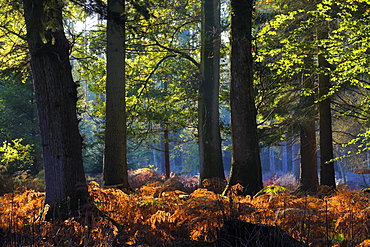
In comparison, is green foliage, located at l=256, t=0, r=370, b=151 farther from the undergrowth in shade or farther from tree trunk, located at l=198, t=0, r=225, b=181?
the undergrowth in shade

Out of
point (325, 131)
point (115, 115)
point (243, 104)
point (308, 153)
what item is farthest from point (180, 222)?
point (308, 153)

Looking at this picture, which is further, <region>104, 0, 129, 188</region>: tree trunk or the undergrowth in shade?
<region>104, 0, 129, 188</region>: tree trunk

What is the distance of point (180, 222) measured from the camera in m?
4.73

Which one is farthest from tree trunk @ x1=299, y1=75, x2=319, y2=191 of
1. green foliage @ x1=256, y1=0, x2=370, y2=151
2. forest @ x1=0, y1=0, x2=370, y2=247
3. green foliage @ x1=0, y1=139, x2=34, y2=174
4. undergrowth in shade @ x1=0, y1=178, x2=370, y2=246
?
green foliage @ x1=0, y1=139, x2=34, y2=174

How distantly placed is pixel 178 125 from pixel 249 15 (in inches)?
318

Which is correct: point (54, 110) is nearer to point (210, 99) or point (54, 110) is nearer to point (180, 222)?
point (180, 222)

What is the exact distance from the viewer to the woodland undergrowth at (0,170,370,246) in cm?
421

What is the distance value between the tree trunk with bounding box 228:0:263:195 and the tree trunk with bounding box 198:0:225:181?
3.61 m

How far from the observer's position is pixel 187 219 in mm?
4934

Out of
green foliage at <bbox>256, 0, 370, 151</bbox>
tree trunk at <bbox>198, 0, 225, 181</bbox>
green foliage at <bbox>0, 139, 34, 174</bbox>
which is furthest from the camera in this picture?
tree trunk at <bbox>198, 0, 225, 181</bbox>

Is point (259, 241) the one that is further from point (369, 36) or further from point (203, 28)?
point (203, 28)

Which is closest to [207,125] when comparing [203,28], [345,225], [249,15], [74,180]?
[203,28]

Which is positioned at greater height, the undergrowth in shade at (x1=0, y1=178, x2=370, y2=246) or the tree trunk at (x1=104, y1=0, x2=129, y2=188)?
the tree trunk at (x1=104, y1=0, x2=129, y2=188)

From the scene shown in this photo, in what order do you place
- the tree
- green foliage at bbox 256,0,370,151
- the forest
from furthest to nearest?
green foliage at bbox 256,0,370,151, the tree, the forest
